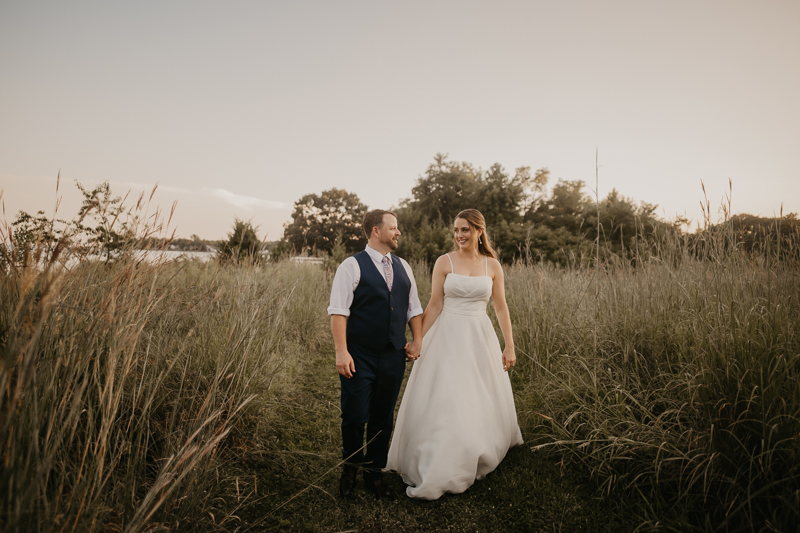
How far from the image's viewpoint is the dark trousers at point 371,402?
2.70 meters

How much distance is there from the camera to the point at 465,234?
3.25m

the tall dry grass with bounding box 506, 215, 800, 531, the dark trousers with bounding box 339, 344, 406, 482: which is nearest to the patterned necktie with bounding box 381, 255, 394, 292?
the dark trousers with bounding box 339, 344, 406, 482

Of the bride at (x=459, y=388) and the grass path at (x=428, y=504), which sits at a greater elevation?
the bride at (x=459, y=388)

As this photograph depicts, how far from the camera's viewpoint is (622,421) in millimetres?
2527

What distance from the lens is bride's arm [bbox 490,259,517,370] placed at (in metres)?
→ 3.17

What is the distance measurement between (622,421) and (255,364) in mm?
2860

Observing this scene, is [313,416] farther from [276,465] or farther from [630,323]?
[630,323]

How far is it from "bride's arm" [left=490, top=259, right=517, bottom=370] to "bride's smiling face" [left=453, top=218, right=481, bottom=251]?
0.91ft

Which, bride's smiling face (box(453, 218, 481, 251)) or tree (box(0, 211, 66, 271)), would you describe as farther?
bride's smiling face (box(453, 218, 481, 251))

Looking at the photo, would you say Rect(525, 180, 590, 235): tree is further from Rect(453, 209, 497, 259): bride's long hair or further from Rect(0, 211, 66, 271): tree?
Rect(0, 211, 66, 271): tree

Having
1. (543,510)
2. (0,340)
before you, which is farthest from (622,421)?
(0,340)

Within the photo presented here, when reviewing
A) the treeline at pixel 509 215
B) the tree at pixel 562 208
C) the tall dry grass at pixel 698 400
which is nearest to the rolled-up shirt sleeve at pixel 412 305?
the tall dry grass at pixel 698 400

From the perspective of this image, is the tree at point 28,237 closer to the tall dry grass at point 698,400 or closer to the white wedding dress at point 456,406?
the white wedding dress at point 456,406

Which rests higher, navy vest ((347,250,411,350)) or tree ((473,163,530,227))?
tree ((473,163,530,227))
